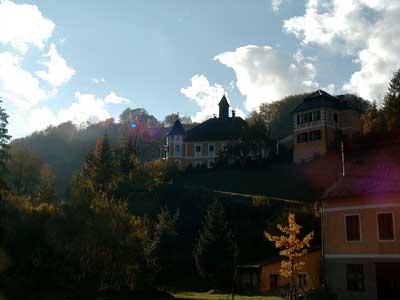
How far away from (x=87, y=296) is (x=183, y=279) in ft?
58.5

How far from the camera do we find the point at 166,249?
5141cm

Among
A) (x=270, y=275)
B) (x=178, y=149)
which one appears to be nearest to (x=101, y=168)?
(x=178, y=149)

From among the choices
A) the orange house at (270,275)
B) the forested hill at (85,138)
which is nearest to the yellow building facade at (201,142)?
the forested hill at (85,138)

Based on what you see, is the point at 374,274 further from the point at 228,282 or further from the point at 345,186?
the point at 228,282

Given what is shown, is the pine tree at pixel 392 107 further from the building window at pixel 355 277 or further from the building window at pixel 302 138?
the building window at pixel 355 277

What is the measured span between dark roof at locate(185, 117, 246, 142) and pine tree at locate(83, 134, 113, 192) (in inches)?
658

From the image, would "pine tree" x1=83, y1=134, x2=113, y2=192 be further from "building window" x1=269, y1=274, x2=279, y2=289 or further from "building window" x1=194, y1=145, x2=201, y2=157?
"building window" x1=269, y1=274, x2=279, y2=289

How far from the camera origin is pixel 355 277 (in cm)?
2906

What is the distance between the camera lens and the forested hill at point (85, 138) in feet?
310

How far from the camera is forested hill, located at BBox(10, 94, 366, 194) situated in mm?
94625

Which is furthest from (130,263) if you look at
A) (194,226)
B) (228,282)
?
(194,226)

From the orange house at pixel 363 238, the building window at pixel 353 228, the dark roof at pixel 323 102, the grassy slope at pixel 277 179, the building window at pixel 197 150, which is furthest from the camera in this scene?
the building window at pixel 197 150

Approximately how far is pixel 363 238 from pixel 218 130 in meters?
58.7

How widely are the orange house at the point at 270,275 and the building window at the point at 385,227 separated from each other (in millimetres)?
10123
